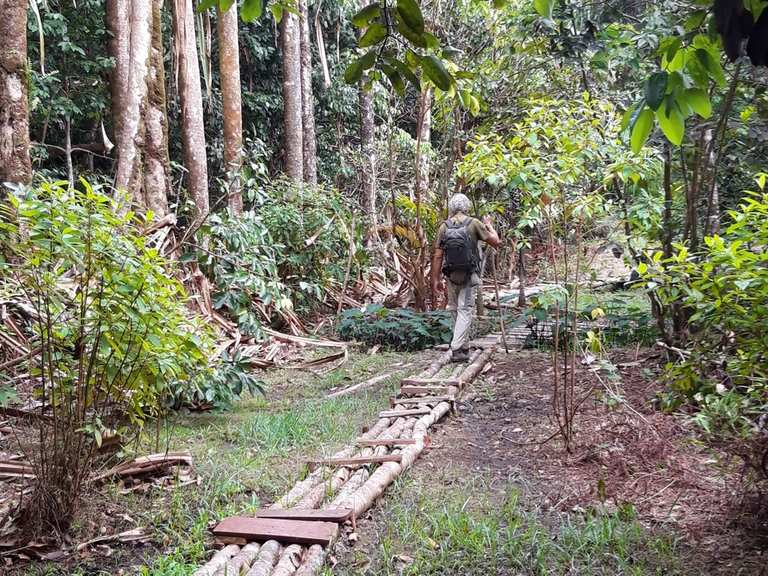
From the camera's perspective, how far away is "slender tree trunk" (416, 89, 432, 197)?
9055 mm

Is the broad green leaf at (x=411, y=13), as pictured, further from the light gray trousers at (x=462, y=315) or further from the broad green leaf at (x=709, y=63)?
the light gray trousers at (x=462, y=315)

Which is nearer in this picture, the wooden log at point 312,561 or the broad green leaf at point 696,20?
the broad green leaf at point 696,20

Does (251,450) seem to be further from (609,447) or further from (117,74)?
(117,74)

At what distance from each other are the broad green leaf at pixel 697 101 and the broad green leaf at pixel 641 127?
0.28 feet

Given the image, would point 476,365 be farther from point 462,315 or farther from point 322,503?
point 322,503

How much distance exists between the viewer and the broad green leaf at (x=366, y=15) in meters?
1.71

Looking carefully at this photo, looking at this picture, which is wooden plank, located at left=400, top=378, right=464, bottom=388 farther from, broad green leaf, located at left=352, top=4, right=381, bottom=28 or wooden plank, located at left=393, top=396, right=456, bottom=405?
broad green leaf, located at left=352, top=4, right=381, bottom=28

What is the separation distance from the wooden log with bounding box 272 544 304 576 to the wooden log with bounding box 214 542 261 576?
0.12 meters

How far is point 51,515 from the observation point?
10.4 ft

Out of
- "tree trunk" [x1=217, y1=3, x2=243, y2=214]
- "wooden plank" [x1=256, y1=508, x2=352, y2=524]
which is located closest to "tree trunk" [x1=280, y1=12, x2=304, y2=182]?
"tree trunk" [x1=217, y1=3, x2=243, y2=214]

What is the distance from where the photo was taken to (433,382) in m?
6.14

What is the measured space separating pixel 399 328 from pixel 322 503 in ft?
17.7

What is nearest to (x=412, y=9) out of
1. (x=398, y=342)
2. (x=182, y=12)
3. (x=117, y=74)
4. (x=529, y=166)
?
(x=529, y=166)

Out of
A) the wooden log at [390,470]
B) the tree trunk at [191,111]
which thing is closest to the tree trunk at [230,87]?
the tree trunk at [191,111]
